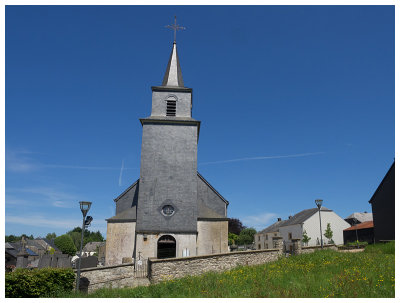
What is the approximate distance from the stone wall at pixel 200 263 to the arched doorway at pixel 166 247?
21.9ft

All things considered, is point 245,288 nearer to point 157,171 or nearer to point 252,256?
point 252,256

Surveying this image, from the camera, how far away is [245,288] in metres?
10.4

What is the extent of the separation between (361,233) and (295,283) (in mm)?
35870

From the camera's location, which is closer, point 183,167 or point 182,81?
point 183,167

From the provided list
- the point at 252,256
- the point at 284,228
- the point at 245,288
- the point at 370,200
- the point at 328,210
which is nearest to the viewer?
the point at 245,288

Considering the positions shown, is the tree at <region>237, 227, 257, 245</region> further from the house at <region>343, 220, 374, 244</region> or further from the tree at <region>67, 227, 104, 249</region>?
the tree at <region>67, 227, 104, 249</region>

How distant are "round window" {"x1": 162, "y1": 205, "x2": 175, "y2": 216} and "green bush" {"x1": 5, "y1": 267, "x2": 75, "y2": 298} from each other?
9437mm

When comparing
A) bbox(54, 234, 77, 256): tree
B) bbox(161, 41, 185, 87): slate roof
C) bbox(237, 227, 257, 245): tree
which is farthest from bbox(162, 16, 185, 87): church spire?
bbox(54, 234, 77, 256): tree

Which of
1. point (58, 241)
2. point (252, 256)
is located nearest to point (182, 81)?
point (252, 256)

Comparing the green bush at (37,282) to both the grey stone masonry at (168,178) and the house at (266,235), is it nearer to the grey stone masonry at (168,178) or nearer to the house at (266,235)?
the grey stone masonry at (168,178)

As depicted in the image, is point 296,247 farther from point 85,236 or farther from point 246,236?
point 85,236

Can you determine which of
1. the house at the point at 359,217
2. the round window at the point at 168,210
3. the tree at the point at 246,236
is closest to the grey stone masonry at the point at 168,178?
the round window at the point at 168,210

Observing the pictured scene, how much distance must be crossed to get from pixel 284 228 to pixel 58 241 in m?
63.7
